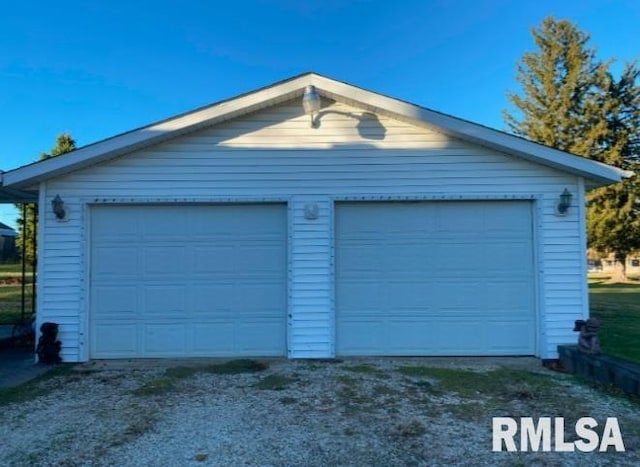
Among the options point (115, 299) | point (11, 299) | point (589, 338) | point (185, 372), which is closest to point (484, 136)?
point (589, 338)

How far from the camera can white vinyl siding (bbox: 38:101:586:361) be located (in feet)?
20.7

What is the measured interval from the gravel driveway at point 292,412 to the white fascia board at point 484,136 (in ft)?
8.77

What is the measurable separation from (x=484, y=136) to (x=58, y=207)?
18.9ft

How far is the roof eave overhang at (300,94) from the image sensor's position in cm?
606

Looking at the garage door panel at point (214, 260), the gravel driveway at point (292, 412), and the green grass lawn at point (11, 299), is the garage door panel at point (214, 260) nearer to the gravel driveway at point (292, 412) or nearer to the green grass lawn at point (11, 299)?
the gravel driveway at point (292, 412)

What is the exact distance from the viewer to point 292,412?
4223mm

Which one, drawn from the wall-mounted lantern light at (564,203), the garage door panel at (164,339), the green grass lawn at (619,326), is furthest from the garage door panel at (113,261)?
the green grass lawn at (619,326)

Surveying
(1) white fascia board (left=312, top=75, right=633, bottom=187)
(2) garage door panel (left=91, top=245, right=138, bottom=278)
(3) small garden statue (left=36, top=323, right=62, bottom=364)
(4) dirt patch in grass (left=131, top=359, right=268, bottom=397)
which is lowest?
(4) dirt patch in grass (left=131, top=359, right=268, bottom=397)

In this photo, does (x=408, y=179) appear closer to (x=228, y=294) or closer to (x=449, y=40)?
(x=228, y=294)

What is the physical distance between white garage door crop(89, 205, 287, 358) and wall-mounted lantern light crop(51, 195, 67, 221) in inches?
14.4

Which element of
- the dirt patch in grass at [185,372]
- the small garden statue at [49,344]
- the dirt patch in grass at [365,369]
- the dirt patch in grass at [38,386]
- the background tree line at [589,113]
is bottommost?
the dirt patch in grass at [38,386]

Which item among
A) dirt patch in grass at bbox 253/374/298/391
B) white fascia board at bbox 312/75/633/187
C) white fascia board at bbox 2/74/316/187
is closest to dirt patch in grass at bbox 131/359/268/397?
dirt patch in grass at bbox 253/374/298/391

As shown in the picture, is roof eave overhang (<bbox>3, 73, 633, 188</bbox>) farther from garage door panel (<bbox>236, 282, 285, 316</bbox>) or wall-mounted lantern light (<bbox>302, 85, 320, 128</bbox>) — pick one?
garage door panel (<bbox>236, 282, 285, 316</bbox>)

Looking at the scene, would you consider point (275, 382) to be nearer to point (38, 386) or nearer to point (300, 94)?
point (38, 386)
